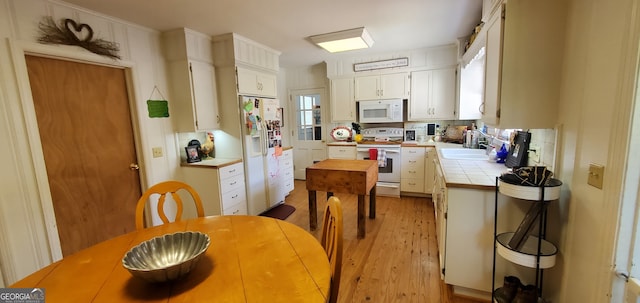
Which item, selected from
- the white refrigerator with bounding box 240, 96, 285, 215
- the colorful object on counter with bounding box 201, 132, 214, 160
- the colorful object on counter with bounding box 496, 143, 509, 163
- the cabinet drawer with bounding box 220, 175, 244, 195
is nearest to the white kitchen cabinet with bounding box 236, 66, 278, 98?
the white refrigerator with bounding box 240, 96, 285, 215

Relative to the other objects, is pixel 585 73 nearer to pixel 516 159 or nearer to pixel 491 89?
pixel 491 89

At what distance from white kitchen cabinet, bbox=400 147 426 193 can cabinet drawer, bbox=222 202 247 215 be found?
2486 millimetres

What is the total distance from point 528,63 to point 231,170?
2.97m

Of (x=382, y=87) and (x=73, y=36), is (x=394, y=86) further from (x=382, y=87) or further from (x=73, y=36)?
(x=73, y=36)

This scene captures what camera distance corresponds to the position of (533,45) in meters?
1.54

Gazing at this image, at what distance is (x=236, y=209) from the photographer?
10.8 ft

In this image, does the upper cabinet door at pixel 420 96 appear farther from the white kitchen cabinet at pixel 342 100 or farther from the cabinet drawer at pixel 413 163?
the white kitchen cabinet at pixel 342 100

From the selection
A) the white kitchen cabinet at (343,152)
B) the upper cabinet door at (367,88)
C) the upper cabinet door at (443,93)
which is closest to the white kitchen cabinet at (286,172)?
the white kitchen cabinet at (343,152)

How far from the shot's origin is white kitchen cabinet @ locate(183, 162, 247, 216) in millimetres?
3006

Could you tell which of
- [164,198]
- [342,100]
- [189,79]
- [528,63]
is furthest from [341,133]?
[164,198]

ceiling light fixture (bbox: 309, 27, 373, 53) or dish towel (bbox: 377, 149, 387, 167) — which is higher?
ceiling light fixture (bbox: 309, 27, 373, 53)

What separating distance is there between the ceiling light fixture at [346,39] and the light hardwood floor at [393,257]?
230cm

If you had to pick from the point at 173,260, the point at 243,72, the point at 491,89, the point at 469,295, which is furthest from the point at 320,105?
the point at 173,260

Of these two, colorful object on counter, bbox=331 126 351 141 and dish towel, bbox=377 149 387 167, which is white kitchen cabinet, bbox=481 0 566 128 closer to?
dish towel, bbox=377 149 387 167
